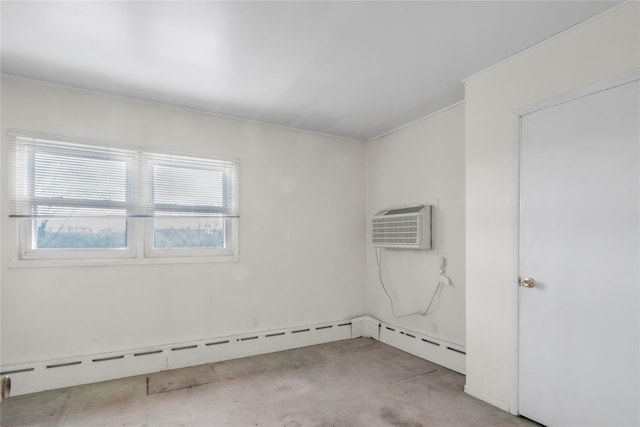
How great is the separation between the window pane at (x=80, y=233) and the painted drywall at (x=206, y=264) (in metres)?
0.19

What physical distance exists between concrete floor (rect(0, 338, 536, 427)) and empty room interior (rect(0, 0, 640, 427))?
22 millimetres

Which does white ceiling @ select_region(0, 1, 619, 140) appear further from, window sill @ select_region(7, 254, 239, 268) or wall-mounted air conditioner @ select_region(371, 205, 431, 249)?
window sill @ select_region(7, 254, 239, 268)

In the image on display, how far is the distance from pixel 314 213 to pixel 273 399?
6.81 ft

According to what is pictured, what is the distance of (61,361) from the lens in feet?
9.07

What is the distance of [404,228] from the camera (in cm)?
353

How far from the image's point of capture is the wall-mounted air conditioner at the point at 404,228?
3381 mm

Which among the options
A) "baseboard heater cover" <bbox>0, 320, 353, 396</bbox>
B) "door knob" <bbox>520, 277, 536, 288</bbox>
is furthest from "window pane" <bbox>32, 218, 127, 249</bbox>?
"door knob" <bbox>520, 277, 536, 288</bbox>

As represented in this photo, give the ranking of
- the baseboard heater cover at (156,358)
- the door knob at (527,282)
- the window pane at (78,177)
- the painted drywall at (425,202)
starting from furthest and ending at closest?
1. the painted drywall at (425,202)
2. the window pane at (78,177)
3. the baseboard heater cover at (156,358)
4. the door knob at (527,282)

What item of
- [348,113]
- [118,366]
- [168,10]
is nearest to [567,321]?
[348,113]

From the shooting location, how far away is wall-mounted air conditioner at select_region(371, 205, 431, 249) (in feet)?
11.1

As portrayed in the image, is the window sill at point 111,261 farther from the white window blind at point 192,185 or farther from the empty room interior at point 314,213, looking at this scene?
the white window blind at point 192,185

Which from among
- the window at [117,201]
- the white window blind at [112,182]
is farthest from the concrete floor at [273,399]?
the white window blind at [112,182]

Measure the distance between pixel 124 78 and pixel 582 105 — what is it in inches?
129

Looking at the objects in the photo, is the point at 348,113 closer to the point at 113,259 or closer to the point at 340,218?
the point at 340,218
